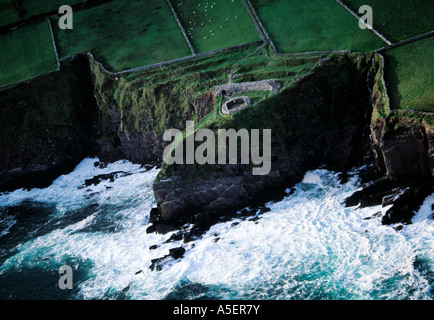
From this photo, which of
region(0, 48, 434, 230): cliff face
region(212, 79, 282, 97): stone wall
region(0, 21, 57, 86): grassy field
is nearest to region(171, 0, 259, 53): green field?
region(0, 48, 434, 230): cliff face

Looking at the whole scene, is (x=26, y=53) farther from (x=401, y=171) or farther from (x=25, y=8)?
(x=401, y=171)

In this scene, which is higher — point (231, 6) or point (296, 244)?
point (231, 6)

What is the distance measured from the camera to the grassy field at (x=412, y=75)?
1521 inches

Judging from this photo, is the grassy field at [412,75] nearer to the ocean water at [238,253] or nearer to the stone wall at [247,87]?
the ocean water at [238,253]

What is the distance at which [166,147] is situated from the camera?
5253 cm

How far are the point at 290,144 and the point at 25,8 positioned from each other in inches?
2139

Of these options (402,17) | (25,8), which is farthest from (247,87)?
(25,8)

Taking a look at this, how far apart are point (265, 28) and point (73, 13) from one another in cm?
3304

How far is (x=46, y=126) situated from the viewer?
59.5 metres

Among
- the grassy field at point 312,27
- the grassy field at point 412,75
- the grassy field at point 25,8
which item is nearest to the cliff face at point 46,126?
the grassy field at point 25,8

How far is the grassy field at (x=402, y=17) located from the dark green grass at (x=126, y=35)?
2309 cm

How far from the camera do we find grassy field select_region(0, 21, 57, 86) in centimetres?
6394
